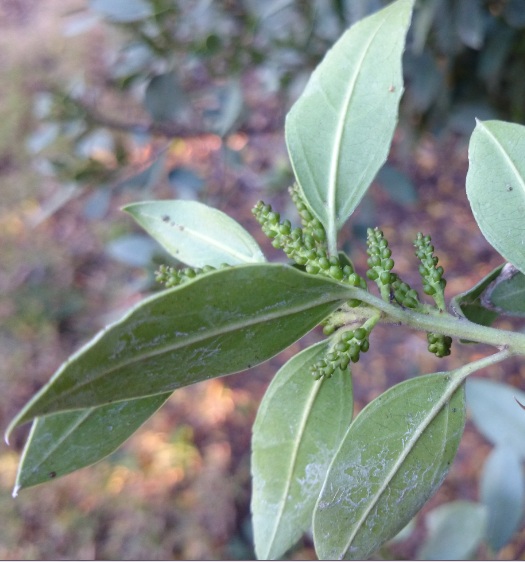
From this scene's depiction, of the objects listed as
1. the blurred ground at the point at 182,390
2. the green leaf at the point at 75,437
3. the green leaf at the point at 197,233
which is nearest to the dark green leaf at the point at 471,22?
the blurred ground at the point at 182,390

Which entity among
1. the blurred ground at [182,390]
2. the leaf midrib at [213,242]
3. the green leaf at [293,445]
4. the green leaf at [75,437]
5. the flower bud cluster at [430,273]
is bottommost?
the blurred ground at [182,390]

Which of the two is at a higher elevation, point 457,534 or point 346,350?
point 346,350

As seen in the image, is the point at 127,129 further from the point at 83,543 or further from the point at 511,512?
the point at 83,543

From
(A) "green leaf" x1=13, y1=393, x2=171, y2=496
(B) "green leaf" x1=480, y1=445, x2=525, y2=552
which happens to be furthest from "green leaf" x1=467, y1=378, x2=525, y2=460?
(A) "green leaf" x1=13, y1=393, x2=171, y2=496

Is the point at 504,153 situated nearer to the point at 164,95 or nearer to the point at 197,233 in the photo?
the point at 197,233

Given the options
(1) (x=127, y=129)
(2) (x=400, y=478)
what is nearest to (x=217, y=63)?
(1) (x=127, y=129)

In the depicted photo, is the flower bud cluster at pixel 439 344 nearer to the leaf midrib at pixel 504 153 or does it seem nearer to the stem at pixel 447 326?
the stem at pixel 447 326

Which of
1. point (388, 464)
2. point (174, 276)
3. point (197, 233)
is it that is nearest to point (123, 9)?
point (197, 233)
